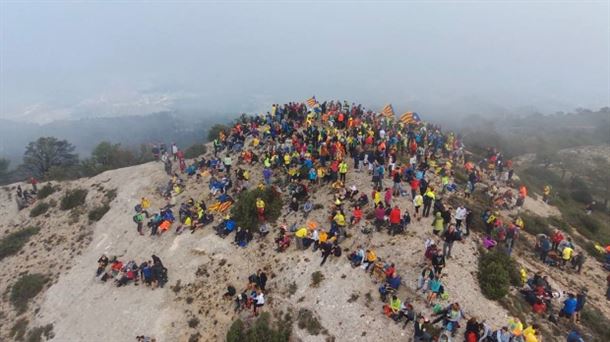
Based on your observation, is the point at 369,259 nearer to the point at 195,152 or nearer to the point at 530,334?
the point at 530,334

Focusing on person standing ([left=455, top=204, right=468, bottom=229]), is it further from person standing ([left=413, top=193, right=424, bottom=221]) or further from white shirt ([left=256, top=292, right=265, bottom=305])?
white shirt ([left=256, top=292, right=265, bottom=305])

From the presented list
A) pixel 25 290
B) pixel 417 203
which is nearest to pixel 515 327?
pixel 417 203

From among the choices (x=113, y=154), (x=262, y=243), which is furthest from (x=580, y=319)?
(x=113, y=154)

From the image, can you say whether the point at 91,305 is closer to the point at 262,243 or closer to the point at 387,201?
the point at 262,243

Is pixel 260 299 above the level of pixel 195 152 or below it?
below

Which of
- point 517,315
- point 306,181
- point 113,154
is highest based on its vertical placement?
point 306,181

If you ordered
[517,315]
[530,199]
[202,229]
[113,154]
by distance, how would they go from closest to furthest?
[517,315] < [202,229] < [530,199] < [113,154]
